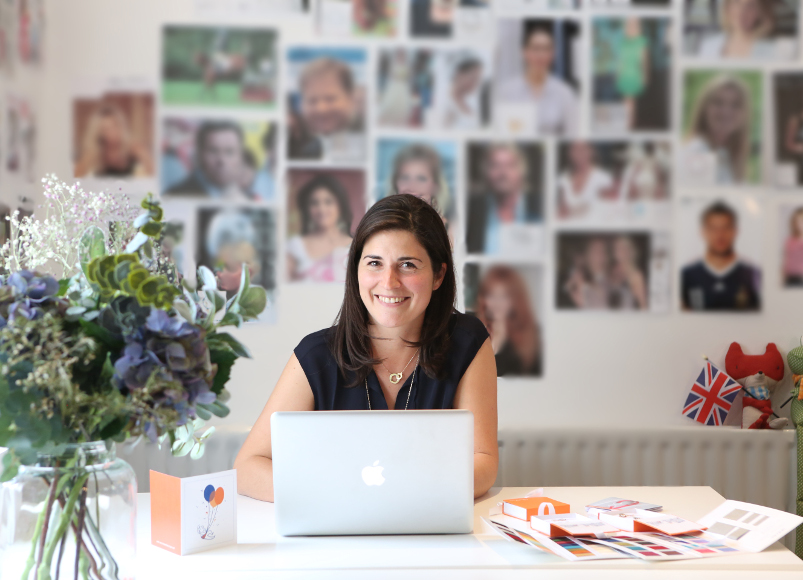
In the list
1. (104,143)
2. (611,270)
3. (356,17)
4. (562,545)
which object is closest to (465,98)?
(356,17)

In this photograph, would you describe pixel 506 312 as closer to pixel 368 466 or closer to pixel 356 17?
pixel 356 17

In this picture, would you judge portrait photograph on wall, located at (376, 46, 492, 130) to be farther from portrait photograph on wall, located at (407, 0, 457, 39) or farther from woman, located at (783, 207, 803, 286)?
woman, located at (783, 207, 803, 286)

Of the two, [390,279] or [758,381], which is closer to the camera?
[390,279]

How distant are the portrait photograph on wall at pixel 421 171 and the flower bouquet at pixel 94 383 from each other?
1.81 meters

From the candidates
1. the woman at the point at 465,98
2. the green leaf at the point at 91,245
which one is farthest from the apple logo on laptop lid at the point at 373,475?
the woman at the point at 465,98

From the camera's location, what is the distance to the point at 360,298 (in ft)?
7.06

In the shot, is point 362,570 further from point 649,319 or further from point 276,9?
point 276,9

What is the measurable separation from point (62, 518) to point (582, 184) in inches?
89.5

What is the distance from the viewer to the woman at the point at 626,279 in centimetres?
290

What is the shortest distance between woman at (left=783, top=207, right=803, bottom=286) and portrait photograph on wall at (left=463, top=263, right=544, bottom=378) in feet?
2.97

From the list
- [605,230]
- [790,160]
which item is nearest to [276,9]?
[605,230]

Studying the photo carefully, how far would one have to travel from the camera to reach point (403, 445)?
139 centimetres

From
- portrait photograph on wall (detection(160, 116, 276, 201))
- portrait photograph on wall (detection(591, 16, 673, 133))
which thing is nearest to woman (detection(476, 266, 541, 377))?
portrait photograph on wall (detection(591, 16, 673, 133))

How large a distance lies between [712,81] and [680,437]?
51.0 inches
